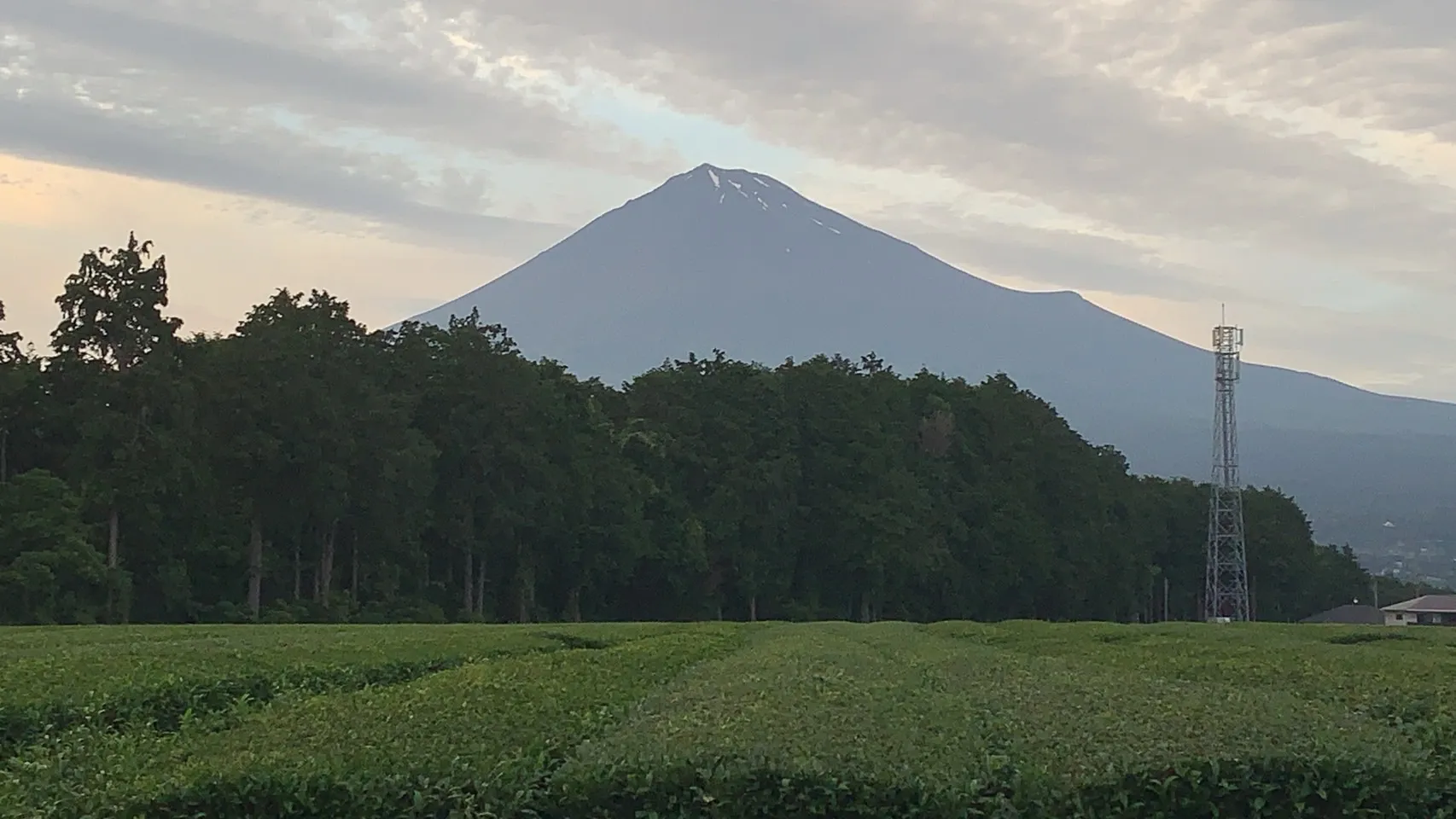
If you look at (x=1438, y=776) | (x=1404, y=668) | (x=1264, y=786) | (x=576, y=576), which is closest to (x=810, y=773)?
(x=1264, y=786)

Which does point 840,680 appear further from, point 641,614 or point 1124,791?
point 641,614

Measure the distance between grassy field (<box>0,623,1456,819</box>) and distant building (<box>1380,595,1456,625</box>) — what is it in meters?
52.3

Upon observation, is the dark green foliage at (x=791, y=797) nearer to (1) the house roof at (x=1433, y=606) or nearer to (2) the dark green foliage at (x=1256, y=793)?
(2) the dark green foliage at (x=1256, y=793)

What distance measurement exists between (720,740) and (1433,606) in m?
62.9

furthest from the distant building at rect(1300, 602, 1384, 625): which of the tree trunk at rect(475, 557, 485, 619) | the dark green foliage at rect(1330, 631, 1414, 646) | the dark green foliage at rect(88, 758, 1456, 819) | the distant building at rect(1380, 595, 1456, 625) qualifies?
the dark green foliage at rect(88, 758, 1456, 819)

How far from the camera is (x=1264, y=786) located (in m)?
6.96

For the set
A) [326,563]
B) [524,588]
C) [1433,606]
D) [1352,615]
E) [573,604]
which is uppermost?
[326,563]

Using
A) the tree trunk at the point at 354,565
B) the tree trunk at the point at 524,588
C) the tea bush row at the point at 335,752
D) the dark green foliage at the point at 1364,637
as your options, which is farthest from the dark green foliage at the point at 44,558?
the dark green foliage at the point at 1364,637

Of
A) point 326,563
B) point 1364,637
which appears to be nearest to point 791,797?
point 1364,637

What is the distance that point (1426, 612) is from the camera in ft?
198

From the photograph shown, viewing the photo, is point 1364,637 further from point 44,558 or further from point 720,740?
point 44,558

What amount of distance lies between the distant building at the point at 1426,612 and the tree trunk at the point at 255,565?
4774cm

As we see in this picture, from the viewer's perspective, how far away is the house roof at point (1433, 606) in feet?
197

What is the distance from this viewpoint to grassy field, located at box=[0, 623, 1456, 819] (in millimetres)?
6793
